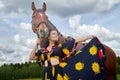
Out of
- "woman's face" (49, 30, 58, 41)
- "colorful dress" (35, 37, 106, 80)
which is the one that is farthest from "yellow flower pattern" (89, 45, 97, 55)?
"woman's face" (49, 30, 58, 41)

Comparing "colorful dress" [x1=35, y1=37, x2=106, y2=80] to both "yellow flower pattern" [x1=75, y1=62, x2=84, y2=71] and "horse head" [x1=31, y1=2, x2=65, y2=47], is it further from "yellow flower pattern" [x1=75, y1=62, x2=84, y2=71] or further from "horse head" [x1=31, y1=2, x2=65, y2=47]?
"horse head" [x1=31, y1=2, x2=65, y2=47]

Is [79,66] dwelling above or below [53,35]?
below

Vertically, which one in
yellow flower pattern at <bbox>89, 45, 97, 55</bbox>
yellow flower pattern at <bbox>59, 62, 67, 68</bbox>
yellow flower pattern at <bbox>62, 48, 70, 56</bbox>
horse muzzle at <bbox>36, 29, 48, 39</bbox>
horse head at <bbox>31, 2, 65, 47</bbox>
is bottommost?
yellow flower pattern at <bbox>59, 62, 67, 68</bbox>

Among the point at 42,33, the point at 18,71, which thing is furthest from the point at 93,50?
the point at 18,71

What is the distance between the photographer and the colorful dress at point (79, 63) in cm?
433

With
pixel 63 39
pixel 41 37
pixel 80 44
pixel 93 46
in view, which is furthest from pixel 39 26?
pixel 93 46

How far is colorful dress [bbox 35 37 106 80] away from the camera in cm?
433

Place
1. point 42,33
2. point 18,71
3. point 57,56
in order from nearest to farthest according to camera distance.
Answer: point 57,56 < point 42,33 < point 18,71

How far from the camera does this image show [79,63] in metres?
4.44

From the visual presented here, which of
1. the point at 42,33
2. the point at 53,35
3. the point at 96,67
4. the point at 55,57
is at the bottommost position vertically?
the point at 96,67

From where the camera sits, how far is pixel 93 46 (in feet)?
14.7

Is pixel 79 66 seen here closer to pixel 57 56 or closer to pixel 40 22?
pixel 57 56

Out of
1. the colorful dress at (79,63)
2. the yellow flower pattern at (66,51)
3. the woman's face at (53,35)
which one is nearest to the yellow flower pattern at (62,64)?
the colorful dress at (79,63)

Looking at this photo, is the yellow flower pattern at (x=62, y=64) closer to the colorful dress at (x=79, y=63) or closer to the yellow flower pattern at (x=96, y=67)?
the colorful dress at (x=79, y=63)
